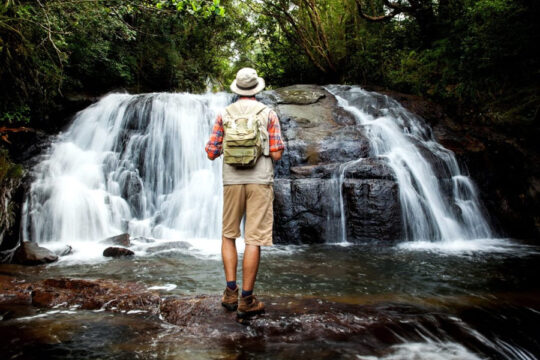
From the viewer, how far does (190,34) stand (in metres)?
17.2

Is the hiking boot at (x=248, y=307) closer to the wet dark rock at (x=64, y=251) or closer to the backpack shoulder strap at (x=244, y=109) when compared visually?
the backpack shoulder strap at (x=244, y=109)

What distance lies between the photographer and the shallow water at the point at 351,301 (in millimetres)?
2707

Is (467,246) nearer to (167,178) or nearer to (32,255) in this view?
(167,178)

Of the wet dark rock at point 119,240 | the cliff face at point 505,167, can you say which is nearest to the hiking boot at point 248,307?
the wet dark rock at point 119,240

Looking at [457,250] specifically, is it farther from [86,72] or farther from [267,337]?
[86,72]

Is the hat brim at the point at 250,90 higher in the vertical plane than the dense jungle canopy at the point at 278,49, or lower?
lower

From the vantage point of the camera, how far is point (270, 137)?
3.34 meters

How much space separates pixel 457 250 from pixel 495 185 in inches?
123

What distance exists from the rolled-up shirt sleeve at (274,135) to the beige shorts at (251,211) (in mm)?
379

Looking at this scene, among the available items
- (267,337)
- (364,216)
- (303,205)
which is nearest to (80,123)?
(303,205)

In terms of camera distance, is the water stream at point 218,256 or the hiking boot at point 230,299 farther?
the hiking boot at point 230,299

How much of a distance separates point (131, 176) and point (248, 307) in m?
6.89

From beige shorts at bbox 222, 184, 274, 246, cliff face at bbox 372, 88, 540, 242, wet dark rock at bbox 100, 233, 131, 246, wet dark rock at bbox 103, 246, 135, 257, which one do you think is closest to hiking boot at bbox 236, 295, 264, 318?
beige shorts at bbox 222, 184, 274, 246

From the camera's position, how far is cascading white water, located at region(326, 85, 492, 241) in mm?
7648
